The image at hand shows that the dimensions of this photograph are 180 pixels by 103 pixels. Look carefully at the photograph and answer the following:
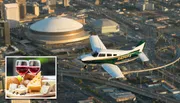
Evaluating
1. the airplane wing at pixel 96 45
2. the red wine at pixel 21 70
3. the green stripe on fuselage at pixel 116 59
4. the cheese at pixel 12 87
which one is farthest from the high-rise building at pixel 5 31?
the red wine at pixel 21 70

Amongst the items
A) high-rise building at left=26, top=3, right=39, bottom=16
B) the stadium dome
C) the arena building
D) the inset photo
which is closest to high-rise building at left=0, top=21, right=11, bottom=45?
the stadium dome

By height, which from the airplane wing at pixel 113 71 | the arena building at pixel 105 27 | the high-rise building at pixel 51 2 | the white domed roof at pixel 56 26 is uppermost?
the airplane wing at pixel 113 71

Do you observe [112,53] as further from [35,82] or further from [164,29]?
[164,29]

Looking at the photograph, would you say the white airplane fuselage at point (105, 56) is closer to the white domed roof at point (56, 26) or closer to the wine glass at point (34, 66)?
the wine glass at point (34, 66)

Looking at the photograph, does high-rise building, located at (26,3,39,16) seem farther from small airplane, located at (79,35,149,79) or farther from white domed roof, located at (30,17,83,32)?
small airplane, located at (79,35,149,79)

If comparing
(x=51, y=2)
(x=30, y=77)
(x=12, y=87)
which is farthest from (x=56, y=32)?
(x=12, y=87)

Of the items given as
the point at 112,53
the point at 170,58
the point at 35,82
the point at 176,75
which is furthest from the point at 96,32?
the point at 35,82
